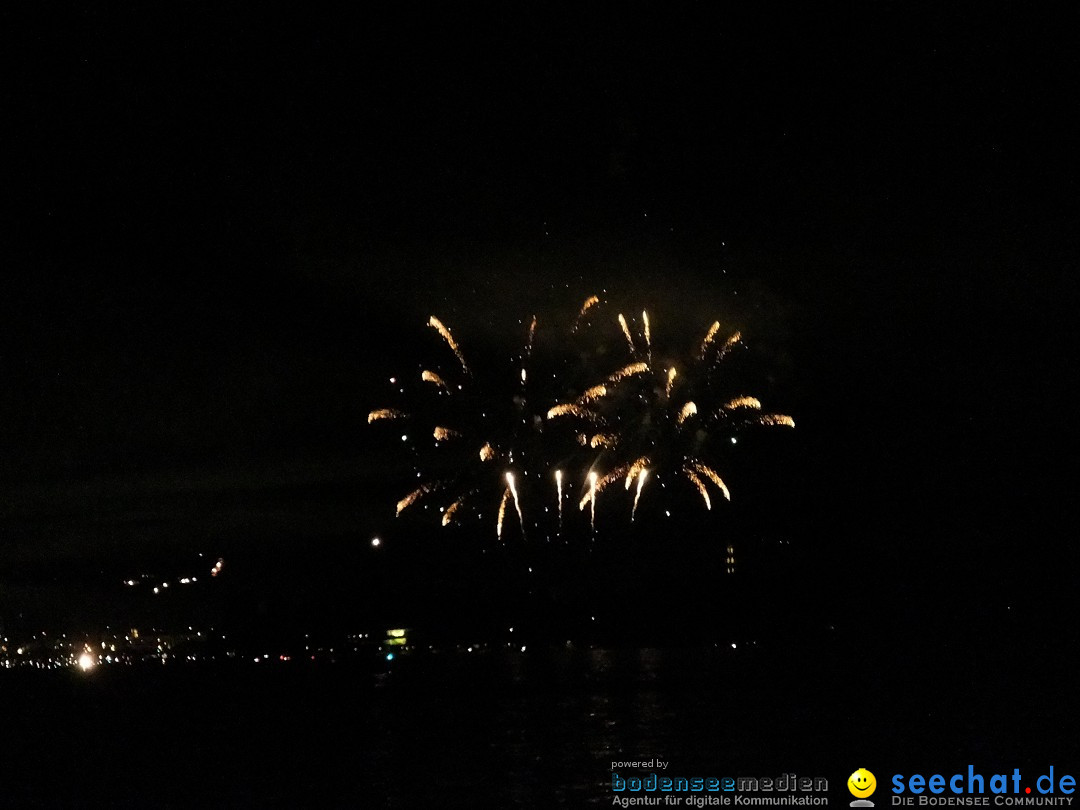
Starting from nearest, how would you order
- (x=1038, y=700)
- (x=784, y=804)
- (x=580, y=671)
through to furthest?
1. (x=784, y=804)
2. (x=1038, y=700)
3. (x=580, y=671)

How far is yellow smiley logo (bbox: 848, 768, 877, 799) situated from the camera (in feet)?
78.8

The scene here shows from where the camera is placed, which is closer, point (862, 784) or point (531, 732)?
point (862, 784)

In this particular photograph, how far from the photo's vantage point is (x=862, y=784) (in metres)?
25.0

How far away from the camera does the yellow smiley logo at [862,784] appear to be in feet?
78.8

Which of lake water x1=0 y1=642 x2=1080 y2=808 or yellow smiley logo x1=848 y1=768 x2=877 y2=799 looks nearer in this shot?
yellow smiley logo x1=848 y1=768 x2=877 y2=799

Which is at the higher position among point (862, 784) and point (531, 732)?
point (862, 784)

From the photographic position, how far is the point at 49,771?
128 ft

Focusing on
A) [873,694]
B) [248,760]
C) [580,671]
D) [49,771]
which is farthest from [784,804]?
[580,671]

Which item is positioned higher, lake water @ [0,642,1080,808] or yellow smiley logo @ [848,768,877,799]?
yellow smiley logo @ [848,768,877,799]

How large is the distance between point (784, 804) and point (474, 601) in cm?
10943

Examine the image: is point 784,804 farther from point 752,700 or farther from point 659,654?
point 659,654

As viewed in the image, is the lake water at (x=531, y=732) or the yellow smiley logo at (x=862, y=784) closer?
the yellow smiley logo at (x=862, y=784)

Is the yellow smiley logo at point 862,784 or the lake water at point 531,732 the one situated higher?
the yellow smiley logo at point 862,784

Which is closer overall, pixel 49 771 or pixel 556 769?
pixel 556 769
